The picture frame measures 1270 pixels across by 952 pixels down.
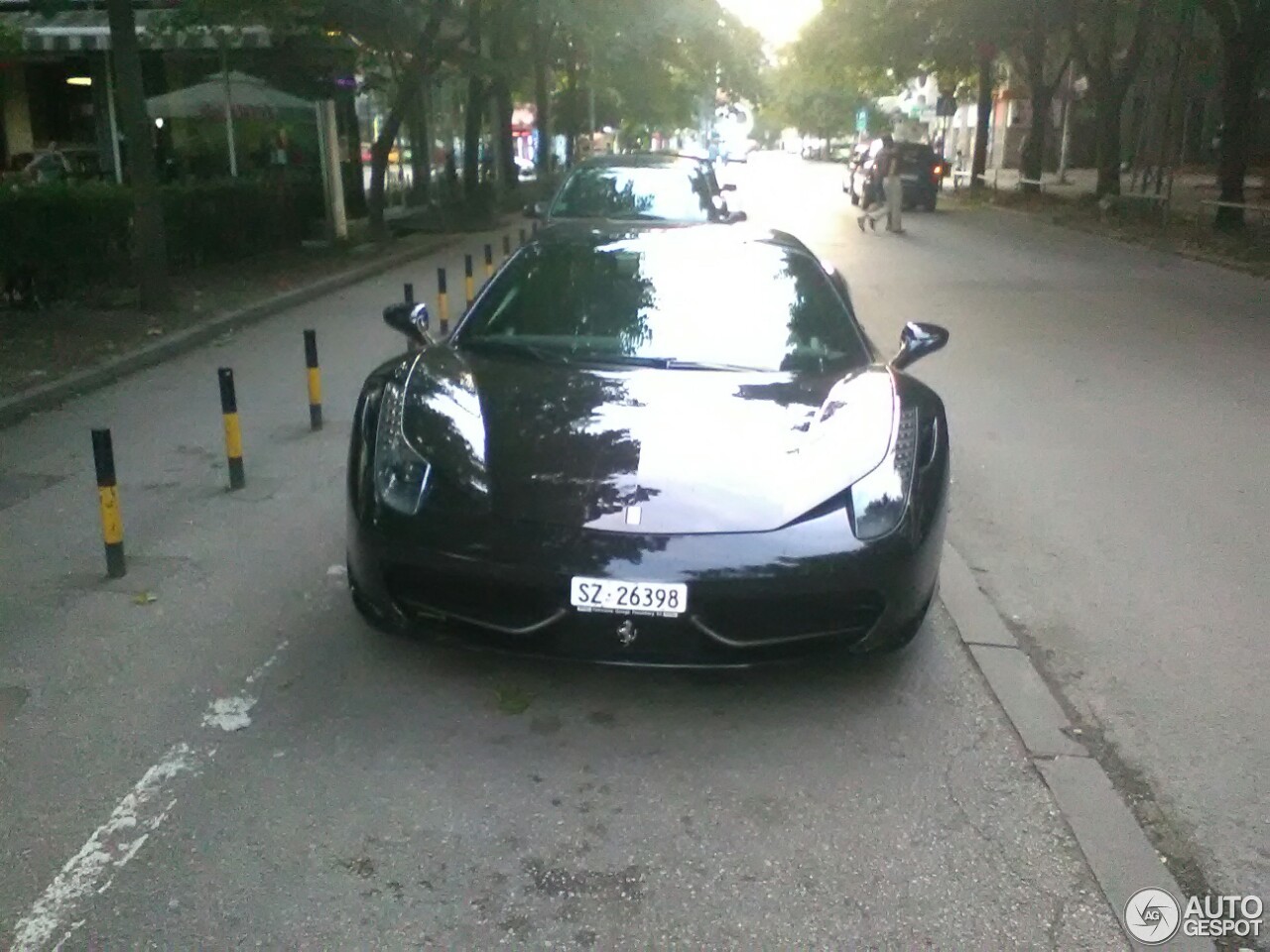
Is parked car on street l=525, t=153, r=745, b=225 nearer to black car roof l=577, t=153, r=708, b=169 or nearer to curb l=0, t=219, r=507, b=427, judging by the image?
black car roof l=577, t=153, r=708, b=169

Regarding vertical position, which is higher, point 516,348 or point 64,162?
point 64,162

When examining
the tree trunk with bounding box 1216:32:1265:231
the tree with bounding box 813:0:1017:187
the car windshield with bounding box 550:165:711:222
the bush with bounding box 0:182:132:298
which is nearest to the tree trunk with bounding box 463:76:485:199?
the tree with bounding box 813:0:1017:187

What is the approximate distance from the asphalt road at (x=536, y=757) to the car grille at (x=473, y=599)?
0.35m

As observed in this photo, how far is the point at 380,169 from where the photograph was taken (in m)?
20.3

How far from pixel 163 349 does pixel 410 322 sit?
6265 millimetres

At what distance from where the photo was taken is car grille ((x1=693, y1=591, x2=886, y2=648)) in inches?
153

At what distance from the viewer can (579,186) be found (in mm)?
12359

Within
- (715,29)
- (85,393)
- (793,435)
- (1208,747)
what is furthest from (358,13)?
(715,29)

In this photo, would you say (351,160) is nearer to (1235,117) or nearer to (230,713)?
(1235,117)

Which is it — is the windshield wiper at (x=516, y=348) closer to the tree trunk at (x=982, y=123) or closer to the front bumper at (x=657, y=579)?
the front bumper at (x=657, y=579)

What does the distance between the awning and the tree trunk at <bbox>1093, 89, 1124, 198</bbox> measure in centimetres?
1835

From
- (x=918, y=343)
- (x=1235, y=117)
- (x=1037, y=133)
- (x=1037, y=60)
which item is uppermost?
(x=1037, y=60)

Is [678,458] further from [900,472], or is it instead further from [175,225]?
[175,225]

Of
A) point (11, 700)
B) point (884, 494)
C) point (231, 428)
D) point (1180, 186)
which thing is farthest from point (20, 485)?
point (1180, 186)
